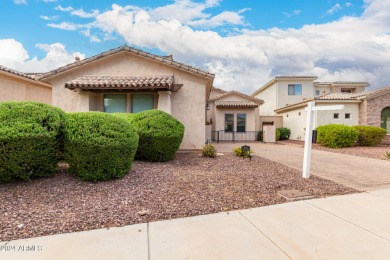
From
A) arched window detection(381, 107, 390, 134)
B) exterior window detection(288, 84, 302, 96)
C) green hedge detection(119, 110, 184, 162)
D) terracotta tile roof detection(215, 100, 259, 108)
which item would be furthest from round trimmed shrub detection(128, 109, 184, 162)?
exterior window detection(288, 84, 302, 96)

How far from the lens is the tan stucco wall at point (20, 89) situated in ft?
40.8

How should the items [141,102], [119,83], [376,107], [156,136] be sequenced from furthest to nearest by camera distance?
1. [376,107]
2. [141,102]
3. [119,83]
4. [156,136]

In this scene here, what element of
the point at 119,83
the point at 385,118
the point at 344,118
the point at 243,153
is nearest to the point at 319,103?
the point at 344,118

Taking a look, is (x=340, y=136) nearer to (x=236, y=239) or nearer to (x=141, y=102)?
(x=141, y=102)

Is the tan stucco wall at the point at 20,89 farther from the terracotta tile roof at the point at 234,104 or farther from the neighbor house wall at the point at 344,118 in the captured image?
the neighbor house wall at the point at 344,118

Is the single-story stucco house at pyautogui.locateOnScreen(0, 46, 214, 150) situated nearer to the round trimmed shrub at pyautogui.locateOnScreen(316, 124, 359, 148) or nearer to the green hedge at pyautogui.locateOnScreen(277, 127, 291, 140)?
the round trimmed shrub at pyautogui.locateOnScreen(316, 124, 359, 148)

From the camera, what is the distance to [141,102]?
11242mm

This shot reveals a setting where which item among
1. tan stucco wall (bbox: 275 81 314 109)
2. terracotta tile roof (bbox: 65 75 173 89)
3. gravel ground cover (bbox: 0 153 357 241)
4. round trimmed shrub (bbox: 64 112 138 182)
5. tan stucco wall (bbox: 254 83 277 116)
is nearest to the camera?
gravel ground cover (bbox: 0 153 357 241)

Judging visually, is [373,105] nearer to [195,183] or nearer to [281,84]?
[281,84]

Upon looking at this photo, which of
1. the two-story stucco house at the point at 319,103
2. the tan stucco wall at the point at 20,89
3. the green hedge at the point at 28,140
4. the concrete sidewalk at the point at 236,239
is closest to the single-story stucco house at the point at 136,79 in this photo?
the tan stucco wall at the point at 20,89

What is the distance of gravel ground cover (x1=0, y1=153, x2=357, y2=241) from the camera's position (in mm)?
3682

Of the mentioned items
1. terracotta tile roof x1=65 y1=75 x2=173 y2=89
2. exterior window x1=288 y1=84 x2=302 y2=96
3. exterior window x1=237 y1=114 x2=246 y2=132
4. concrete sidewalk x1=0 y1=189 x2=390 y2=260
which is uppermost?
exterior window x1=288 y1=84 x2=302 y2=96

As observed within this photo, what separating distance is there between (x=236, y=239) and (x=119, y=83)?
899cm

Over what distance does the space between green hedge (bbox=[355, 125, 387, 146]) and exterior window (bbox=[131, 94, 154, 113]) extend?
16089 millimetres
